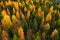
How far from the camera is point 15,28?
2.56 m

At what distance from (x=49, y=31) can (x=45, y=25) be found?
0.08 meters

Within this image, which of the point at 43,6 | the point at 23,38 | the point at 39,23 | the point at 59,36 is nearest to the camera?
the point at 23,38

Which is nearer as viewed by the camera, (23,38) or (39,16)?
(23,38)

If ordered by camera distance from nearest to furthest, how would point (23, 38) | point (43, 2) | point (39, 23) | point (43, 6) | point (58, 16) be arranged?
point (23, 38)
point (39, 23)
point (58, 16)
point (43, 6)
point (43, 2)

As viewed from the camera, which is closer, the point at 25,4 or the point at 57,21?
the point at 57,21

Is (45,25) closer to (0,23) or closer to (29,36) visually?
(29,36)

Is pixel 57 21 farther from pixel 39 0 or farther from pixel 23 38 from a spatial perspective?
pixel 39 0

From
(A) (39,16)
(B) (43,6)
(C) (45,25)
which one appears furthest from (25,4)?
(C) (45,25)

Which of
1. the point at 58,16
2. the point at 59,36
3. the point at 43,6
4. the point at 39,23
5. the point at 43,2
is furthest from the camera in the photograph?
the point at 43,2

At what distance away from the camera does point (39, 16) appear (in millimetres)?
2834

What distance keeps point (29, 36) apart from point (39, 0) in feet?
4.74

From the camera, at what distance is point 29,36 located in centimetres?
240

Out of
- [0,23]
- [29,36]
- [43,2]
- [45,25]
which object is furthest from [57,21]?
[43,2]

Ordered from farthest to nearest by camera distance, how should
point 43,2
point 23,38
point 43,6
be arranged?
point 43,2, point 43,6, point 23,38
